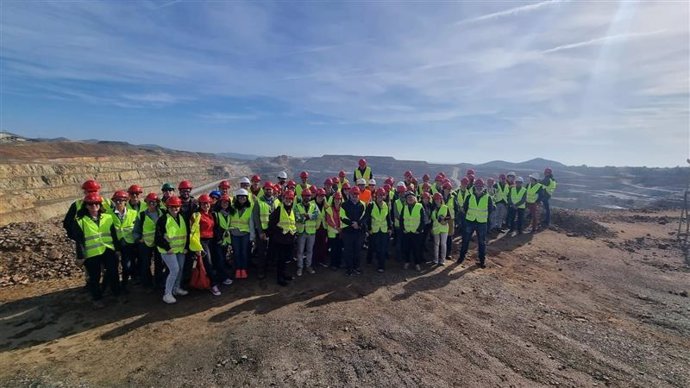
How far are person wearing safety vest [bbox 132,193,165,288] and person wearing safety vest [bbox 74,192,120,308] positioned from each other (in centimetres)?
41

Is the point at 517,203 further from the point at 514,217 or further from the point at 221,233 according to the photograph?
the point at 221,233

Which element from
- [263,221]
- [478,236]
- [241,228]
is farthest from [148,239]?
[478,236]

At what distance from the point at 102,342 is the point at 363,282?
4.86 metres

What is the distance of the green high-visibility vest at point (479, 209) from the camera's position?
9023mm

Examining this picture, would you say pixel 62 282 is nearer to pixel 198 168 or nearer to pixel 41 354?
pixel 41 354

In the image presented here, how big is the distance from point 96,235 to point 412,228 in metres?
6.61

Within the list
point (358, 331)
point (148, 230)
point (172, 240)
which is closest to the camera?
point (358, 331)

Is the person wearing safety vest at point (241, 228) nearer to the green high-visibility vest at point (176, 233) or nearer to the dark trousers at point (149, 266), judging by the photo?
the green high-visibility vest at point (176, 233)

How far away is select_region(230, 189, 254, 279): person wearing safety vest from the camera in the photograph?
722 centimetres

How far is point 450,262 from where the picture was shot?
30.7 ft

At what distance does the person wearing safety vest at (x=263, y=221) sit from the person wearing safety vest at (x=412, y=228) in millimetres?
3215

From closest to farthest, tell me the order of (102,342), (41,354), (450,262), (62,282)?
(41,354)
(102,342)
(62,282)
(450,262)

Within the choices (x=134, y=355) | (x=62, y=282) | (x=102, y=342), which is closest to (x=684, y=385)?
(x=134, y=355)

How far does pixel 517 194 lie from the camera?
493 inches
